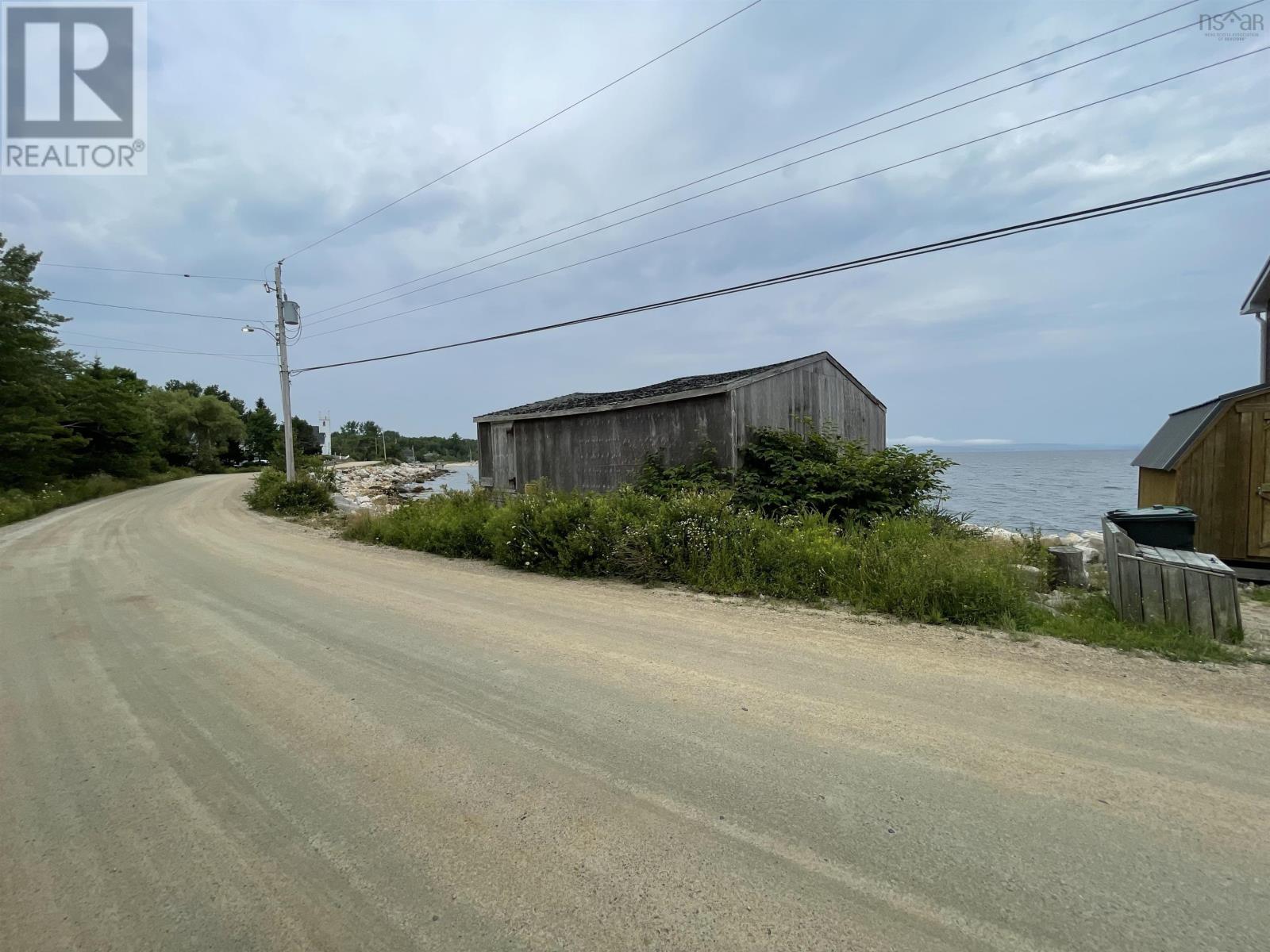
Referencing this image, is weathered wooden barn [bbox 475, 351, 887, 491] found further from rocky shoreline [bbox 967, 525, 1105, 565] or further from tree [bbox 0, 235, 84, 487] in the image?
tree [bbox 0, 235, 84, 487]

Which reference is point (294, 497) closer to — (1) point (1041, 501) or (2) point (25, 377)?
(2) point (25, 377)

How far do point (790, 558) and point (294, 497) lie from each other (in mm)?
18433

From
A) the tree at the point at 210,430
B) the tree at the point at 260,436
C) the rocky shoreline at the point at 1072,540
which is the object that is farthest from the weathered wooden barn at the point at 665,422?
the tree at the point at 260,436

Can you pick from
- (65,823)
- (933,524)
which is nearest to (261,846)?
(65,823)

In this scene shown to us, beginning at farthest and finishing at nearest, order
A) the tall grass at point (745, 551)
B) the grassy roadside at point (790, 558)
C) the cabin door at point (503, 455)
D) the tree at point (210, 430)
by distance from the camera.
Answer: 1. the tree at point (210, 430)
2. the cabin door at point (503, 455)
3. the tall grass at point (745, 551)
4. the grassy roadside at point (790, 558)

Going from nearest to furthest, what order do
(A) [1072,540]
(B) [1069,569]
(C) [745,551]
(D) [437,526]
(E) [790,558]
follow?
(E) [790,558] < (C) [745,551] < (B) [1069,569] < (D) [437,526] < (A) [1072,540]

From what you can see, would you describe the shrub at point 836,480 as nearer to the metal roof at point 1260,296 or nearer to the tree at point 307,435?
the metal roof at point 1260,296

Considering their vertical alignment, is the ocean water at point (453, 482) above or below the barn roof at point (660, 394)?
below

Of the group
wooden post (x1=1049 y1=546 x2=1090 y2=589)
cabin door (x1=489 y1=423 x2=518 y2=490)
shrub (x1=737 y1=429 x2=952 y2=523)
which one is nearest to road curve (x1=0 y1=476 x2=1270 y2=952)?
wooden post (x1=1049 y1=546 x2=1090 y2=589)

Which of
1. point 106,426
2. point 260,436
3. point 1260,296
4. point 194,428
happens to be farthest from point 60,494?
point 260,436

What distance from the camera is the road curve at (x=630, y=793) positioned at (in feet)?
6.42

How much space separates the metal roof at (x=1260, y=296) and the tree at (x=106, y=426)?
134 ft

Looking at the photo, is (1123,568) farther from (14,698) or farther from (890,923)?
(14,698)

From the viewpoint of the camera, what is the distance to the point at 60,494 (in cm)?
2217
